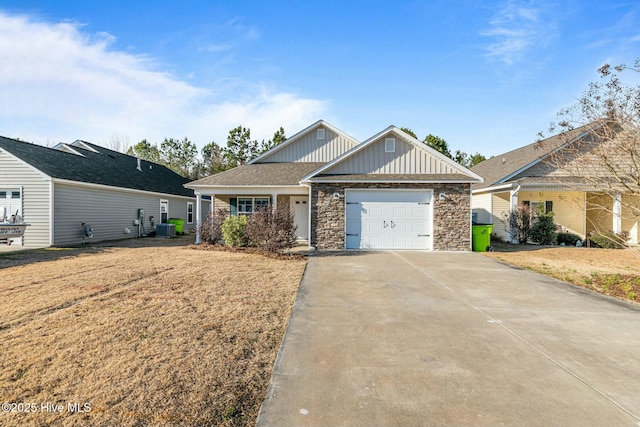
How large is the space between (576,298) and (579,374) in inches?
142

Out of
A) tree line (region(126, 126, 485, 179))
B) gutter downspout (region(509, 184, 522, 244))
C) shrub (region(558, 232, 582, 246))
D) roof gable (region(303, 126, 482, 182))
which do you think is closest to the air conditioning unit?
roof gable (region(303, 126, 482, 182))

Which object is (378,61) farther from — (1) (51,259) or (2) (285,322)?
(1) (51,259)

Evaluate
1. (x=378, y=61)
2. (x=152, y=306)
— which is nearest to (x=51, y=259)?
(x=152, y=306)

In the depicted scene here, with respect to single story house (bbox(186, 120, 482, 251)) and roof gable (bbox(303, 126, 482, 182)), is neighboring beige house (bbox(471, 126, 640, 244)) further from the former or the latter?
roof gable (bbox(303, 126, 482, 182))

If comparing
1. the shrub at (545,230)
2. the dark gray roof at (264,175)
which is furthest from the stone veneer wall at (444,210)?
the shrub at (545,230)

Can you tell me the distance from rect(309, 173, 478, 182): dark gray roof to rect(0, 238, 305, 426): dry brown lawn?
18.3 feet

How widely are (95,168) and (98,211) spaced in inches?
114

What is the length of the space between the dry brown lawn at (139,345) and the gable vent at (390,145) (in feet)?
24.2

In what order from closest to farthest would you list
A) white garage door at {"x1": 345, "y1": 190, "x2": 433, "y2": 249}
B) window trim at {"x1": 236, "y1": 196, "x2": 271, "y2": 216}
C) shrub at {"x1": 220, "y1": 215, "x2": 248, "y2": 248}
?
1. shrub at {"x1": 220, "y1": 215, "x2": 248, "y2": 248}
2. white garage door at {"x1": 345, "y1": 190, "x2": 433, "y2": 249}
3. window trim at {"x1": 236, "y1": 196, "x2": 271, "y2": 216}

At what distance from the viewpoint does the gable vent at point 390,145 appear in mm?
12602

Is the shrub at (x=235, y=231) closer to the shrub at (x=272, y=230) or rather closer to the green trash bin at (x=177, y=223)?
the shrub at (x=272, y=230)

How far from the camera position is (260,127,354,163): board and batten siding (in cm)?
1717

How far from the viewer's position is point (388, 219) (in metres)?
12.4

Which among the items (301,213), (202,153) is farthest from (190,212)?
(202,153)
